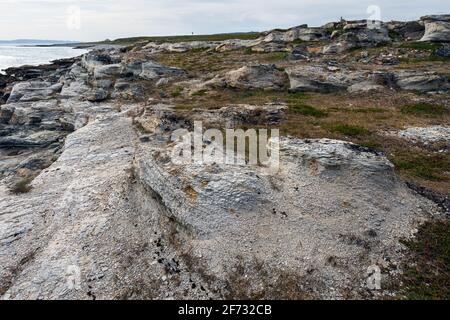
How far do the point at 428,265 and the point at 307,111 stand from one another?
1820 cm

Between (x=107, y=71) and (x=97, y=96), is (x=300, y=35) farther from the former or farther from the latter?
(x=97, y=96)

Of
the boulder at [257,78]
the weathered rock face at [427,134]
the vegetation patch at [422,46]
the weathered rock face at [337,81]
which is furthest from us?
the vegetation patch at [422,46]

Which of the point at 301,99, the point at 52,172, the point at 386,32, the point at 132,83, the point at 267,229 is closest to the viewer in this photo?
the point at 267,229

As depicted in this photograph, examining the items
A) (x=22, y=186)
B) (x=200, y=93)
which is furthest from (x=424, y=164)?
(x=22, y=186)

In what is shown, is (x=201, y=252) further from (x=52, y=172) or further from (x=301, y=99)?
(x=301, y=99)

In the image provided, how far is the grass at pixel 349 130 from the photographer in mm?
27047

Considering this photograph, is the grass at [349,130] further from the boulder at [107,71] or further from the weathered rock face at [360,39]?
the boulder at [107,71]

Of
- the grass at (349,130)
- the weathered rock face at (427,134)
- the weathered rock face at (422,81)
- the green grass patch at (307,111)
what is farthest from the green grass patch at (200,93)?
the weathered rock face at (422,81)

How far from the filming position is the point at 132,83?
48125 mm

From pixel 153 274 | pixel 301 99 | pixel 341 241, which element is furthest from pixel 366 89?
pixel 153 274

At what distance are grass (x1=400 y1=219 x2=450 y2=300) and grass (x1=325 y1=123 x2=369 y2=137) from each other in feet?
33.2

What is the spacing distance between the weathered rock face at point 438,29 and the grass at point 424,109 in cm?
3056

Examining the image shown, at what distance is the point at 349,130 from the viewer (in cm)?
2731
